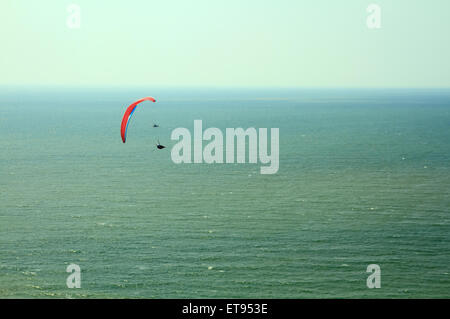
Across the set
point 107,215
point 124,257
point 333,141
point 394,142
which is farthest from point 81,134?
point 124,257

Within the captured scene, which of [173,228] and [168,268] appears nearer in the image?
[168,268]

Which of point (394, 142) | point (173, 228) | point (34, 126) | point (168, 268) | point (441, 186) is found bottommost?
point (168, 268)

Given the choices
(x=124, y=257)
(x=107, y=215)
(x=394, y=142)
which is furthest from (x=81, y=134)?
(x=124, y=257)

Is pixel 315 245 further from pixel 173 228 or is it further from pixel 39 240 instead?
pixel 39 240

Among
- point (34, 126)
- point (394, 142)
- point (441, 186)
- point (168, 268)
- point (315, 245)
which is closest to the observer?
point (168, 268)

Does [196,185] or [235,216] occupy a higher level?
[196,185]

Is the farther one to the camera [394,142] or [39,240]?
[394,142]

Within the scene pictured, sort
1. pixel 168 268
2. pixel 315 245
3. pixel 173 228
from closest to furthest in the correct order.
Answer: pixel 168 268 < pixel 315 245 < pixel 173 228

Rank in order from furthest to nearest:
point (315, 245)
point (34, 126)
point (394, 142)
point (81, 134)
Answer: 1. point (34, 126)
2. point (81, 134)
3. point (394, 142)
4. point (315, 245)

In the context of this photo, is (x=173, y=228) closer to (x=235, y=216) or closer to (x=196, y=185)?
(x=235, y=216)
